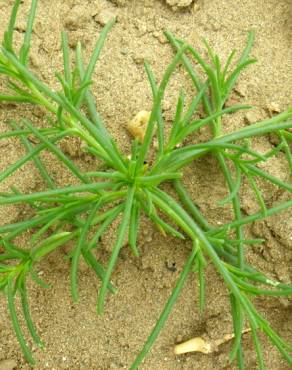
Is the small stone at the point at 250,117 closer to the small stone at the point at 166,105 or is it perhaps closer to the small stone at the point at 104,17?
the small stone at the point at 166,105

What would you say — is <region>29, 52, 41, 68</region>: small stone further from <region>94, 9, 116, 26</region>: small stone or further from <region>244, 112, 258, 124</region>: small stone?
<region>244, 112, 258, 124</region>: small stone

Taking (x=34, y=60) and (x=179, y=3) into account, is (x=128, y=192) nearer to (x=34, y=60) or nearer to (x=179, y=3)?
(x=34, y=60)

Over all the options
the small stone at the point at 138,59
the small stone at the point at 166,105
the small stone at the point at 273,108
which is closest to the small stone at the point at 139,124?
the small stone at the point at 166,105

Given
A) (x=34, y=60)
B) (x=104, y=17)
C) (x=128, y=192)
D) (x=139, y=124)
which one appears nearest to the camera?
(x=128, y=192)

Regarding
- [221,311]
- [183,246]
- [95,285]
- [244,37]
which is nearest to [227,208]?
[183,246]

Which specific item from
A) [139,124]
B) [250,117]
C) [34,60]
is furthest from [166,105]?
[34,60]

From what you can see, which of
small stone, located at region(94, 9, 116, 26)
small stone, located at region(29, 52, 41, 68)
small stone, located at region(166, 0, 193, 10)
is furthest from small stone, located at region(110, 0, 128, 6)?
small stone, located at region(29, 52, 41, 68)
